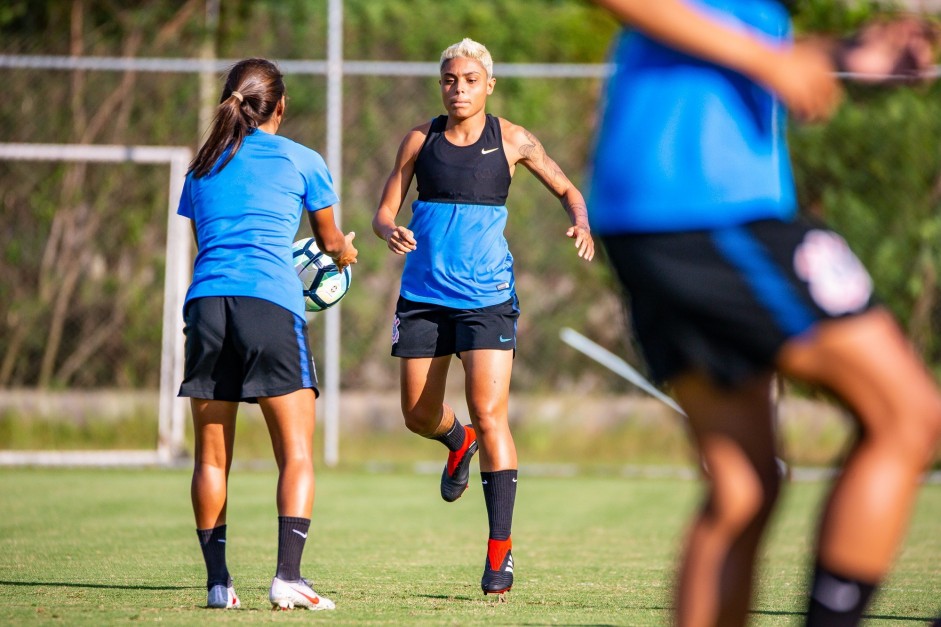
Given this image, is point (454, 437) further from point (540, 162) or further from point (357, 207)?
point (357, 207)

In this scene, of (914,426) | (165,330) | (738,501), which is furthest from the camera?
(165,330)

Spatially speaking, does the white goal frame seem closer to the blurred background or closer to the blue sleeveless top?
the blurred background

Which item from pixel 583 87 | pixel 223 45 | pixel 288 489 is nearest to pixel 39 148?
pixel 223 45

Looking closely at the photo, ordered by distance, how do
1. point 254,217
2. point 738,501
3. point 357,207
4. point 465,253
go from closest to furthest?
1. point 738,501
2. point 254,217
3. point 465,253
4. point 357,207

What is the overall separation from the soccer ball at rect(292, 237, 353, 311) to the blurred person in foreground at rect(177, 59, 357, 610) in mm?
501

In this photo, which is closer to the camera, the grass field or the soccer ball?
the grass field

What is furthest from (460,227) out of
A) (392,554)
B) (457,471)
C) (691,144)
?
(691,144)

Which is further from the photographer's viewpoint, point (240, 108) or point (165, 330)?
point (165, 330)

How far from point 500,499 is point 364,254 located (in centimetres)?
639

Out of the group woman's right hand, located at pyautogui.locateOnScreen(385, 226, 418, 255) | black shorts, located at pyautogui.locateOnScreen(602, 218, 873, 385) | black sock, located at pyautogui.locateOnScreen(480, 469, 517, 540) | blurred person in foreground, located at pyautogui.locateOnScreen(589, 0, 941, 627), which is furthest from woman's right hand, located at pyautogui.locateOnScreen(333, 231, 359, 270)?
black shorts, located at pyautogui.locateOnScreen(602, 218, 873, 385)

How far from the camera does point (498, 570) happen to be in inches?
176

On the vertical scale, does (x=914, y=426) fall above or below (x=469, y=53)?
below

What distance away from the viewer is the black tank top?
4961mm

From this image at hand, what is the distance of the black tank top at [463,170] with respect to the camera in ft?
16.3
